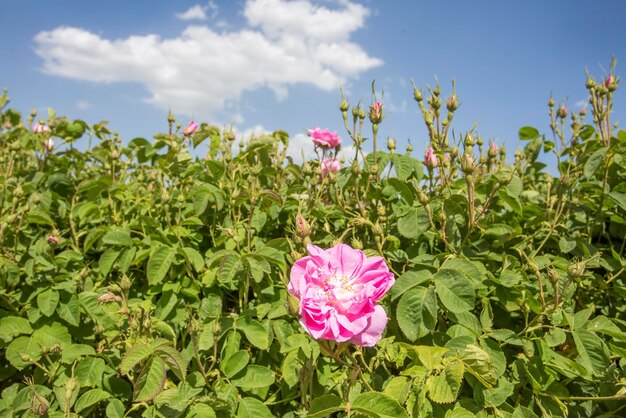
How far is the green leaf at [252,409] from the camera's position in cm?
164

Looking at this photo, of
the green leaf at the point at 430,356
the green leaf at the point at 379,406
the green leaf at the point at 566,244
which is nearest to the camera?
the green leaf at the point at 379,406

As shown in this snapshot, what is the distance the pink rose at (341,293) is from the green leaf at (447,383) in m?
0.28


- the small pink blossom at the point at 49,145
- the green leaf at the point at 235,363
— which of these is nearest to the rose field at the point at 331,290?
the green leaf at the point at 235,363

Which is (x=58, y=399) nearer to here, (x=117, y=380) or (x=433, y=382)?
(x=117, y=380)

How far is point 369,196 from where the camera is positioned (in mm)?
2145

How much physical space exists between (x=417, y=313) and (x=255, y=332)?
0.55 meters

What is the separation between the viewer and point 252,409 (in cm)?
165

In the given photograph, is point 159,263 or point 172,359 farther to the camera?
point 159,263

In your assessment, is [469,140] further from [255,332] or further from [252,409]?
[252,409]

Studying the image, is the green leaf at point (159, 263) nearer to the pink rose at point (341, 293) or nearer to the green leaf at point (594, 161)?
the pink rose at point (341, 293)

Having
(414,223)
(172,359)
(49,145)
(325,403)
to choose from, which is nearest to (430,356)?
(325,403)

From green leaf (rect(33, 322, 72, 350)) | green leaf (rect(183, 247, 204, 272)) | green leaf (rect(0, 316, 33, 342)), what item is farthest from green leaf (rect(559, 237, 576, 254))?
green leaf (rect(0, 316, 33, 342))

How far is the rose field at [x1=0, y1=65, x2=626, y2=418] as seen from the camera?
1476 mm

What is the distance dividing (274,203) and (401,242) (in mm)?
557
